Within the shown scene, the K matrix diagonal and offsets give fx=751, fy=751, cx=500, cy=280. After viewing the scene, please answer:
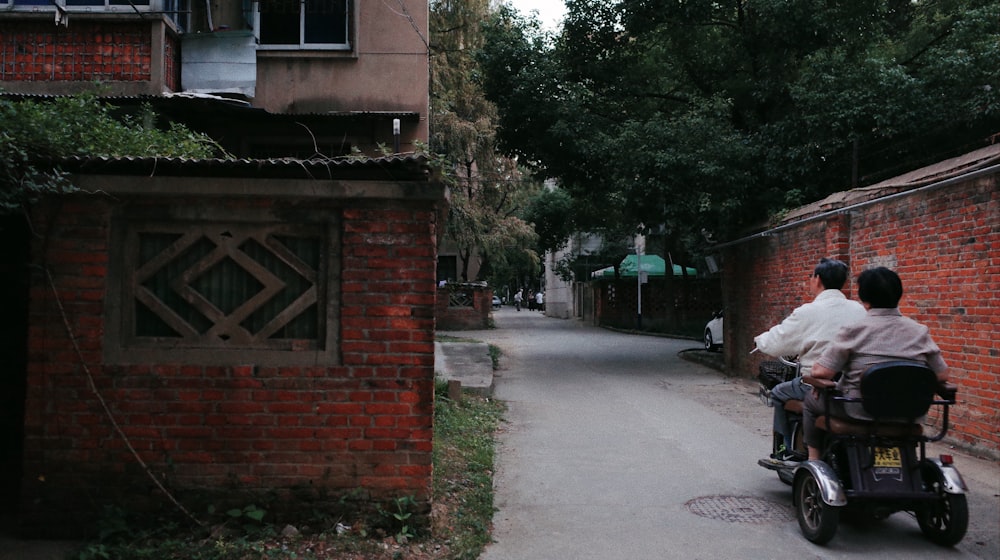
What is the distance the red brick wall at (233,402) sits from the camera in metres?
4.97

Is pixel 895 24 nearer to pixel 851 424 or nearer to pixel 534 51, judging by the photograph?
pixel 534 51

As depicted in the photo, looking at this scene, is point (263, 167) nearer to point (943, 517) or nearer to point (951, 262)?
point (943, 517)

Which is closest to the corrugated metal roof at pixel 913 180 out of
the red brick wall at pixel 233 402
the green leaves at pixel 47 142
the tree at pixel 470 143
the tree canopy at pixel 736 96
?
the tree canopy at pixel 736 96

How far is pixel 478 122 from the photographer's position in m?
25.2

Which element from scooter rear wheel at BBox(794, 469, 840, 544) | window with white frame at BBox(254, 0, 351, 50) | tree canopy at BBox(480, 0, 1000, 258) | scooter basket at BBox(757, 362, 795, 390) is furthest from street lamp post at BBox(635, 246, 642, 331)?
scooter rear wheel at BBox(794, 469, 840, 544)

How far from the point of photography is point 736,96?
15.7 metres

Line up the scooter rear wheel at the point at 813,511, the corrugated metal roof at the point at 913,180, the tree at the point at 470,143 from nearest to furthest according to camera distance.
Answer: the scooter rear wheel at the point at 813,511, the corrugated metal roof at the point at 913,180, the tree at the point at 470,143

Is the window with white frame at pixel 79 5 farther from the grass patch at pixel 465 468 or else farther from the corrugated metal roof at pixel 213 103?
the grass patch at pixel 465 468

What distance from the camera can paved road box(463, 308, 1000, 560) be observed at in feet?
16.6

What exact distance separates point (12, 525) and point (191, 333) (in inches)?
69.9

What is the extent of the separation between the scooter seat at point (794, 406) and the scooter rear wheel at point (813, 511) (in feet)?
1.90

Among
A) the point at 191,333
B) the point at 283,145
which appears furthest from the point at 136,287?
the point at 283,145

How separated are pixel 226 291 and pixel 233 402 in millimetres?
768

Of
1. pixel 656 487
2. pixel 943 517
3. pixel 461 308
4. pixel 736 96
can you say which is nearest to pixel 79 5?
pixel 656 487
